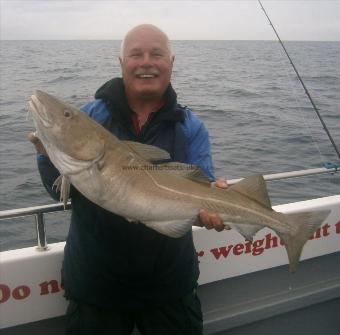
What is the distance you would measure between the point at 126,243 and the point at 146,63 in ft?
4.03

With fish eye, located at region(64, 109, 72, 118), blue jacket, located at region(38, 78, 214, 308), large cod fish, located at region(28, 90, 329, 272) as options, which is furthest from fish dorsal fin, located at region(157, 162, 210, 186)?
fish eye, located at region(64, 109, 72, 118)

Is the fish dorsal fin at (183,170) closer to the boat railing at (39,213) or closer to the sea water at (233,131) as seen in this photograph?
the boat railing at (39,213)

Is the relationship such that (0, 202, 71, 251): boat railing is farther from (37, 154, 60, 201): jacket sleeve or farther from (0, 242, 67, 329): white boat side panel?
(37, 154, 60, 201): jacket sleeve

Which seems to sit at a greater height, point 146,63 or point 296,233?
point 146,63

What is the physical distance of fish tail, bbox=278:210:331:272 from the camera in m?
2.92

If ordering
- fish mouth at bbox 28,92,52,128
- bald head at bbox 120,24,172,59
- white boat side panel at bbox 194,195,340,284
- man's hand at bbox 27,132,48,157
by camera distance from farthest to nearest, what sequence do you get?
white boat side panel at bbox 194,195,340,284 < bald head at bbox 120,24,172,59 < man's hand at bbox 27,132,48,157 < fish mouth at bbox 28,92,52,128

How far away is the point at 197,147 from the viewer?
3.13m

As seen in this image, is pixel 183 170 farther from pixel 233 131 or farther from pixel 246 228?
pixel 233 131

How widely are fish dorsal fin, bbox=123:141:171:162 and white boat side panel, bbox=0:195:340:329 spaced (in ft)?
4.10

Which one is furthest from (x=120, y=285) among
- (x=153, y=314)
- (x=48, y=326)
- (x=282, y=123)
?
(x=282, y=123)

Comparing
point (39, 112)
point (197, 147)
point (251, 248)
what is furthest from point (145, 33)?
point (251, 248)

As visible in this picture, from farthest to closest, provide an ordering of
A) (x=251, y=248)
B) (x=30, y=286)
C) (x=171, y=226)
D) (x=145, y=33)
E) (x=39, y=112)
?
(x=251, y=248) < (x=30, y=286) < (x=145, y=33) < (x=171, y=226) < (x=39, y=112)

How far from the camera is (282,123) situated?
14859mm

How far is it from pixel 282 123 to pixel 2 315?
1288 centimetres
